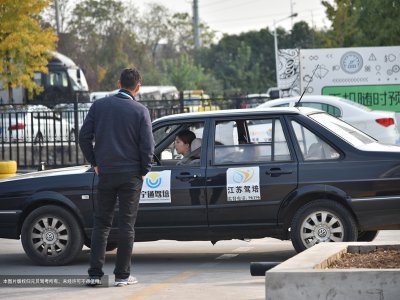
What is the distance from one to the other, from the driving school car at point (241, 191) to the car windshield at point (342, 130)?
21 mm

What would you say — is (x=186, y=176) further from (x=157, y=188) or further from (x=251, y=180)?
(x=251, y=180)

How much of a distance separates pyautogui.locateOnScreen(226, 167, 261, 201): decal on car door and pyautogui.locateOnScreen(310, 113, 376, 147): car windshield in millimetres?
864

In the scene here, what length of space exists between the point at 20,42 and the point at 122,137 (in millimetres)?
22401

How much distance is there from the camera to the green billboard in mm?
27203

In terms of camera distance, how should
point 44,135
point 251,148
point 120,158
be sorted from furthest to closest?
point 44,135 < point 251,148 < point 120,158

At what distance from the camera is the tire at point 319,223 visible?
10.9 metres

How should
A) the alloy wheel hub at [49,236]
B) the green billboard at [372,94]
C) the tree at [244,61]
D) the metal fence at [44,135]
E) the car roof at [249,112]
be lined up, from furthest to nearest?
the tree at [244,61] < the green billboard at [372,94] < the metal fence at [44,135] < the alloy wheel hub at [49,236] < the car roof at [249,112]

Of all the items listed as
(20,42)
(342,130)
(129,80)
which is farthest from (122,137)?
(20,42)

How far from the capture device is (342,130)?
37.5 feet

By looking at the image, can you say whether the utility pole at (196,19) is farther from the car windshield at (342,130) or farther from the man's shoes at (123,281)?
the man's shoes at (123,281)

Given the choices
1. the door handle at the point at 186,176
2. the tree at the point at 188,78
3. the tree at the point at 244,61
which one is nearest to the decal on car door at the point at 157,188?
the door handle at the point at 186,176

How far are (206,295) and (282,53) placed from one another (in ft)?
63.5

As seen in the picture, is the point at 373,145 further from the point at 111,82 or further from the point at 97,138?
the point at 111,82

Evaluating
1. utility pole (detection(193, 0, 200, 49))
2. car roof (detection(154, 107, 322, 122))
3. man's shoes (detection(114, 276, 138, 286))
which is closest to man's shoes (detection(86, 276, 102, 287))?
man's shoes (detection(114, 276, 138, 286))
